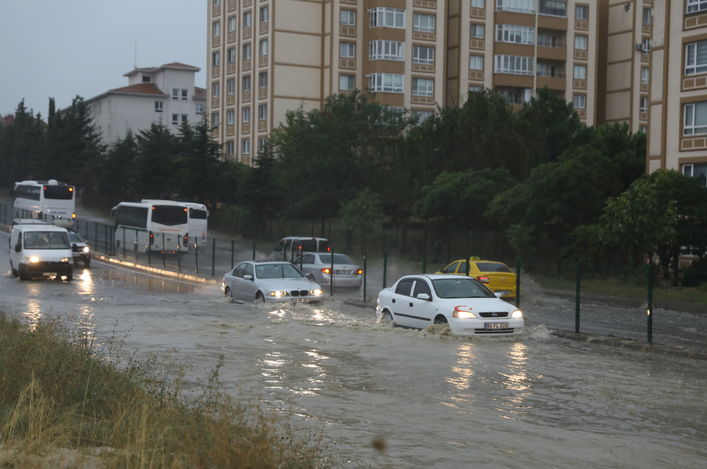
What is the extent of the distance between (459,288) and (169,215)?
35055 mm

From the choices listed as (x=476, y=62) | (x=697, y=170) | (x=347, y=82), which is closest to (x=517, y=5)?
(x=476, y=62)

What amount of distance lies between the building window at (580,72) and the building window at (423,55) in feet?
41.8

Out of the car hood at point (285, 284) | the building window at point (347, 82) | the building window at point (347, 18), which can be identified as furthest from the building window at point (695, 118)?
the building window at point (347, 18)

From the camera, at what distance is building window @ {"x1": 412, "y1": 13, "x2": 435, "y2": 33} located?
76.5 meters

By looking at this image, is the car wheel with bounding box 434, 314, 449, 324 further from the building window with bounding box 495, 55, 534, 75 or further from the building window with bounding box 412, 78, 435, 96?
the building window with bounding box 495, 55, 534, 75

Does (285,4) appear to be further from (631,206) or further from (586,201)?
(631,206)

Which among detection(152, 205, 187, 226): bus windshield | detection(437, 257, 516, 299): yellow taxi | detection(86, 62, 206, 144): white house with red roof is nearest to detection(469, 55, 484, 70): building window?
detection(152, 205, 187, 226): bus windshield

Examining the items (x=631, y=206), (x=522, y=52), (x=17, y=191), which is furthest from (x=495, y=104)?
(x=17, y=191)

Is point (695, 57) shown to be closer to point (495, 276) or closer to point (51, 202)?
point (495, 276)

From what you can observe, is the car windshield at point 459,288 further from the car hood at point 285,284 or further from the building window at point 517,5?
the building window at point 517,5

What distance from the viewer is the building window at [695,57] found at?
41.6 m

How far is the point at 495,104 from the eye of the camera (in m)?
52.3

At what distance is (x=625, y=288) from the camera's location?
28.6m

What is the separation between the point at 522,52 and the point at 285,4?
1994cm
